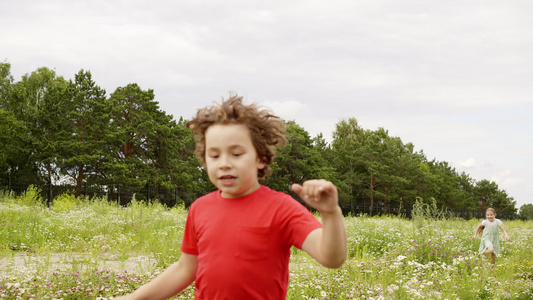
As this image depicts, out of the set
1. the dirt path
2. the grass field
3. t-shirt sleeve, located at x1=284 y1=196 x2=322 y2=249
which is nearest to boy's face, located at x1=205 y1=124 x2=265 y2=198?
t-shirt sleeve, located at x1=284 y1=196 x2=322 y2=249

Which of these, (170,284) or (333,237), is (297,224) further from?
(170,284)

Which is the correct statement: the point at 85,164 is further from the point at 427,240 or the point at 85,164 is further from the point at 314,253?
the point at 314,253

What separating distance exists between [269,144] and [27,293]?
15.6 feet

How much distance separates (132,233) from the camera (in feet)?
38.3

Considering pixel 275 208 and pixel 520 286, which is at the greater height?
pixel 275 208

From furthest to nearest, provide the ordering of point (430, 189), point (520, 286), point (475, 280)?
1. point (430, 189)
2. point (520, 286)
3. point (475, 280)

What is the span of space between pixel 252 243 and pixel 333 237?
279mm

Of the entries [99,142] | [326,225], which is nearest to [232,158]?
[326,225]

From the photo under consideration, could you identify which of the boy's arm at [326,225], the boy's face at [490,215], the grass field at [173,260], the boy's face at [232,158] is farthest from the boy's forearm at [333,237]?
the boy's face at [490,215]

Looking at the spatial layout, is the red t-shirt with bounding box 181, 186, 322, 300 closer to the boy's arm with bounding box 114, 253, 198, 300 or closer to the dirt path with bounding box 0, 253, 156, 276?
the boy's arm with bounding box 114, 253, 198, 300

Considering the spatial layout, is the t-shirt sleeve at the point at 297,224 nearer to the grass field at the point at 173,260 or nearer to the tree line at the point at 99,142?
the grass field at the point at 173,260

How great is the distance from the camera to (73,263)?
265 inches

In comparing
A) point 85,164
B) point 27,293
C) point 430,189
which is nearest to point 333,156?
point 430,189

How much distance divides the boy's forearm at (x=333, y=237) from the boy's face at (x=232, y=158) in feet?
1.00
